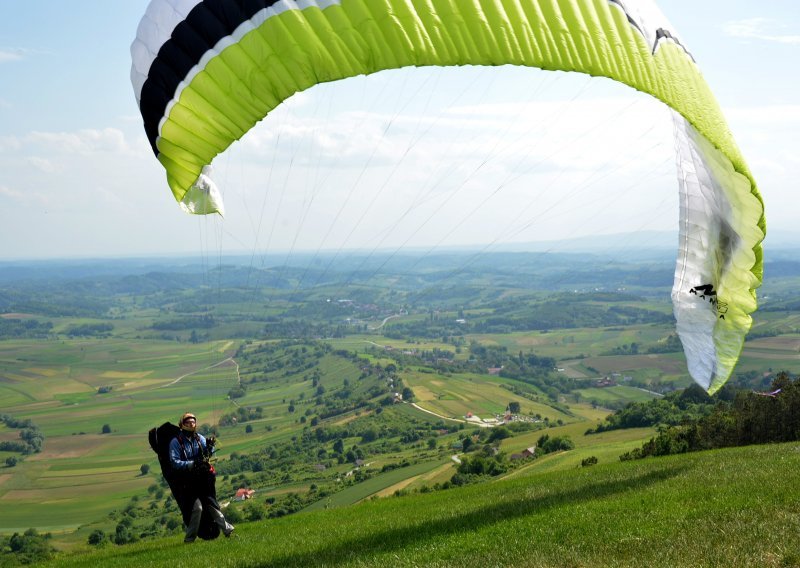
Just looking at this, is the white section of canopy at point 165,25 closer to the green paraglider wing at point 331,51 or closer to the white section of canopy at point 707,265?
the green paraglider wing at point 331,51

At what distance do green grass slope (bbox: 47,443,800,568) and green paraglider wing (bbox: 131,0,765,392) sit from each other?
13.6ft

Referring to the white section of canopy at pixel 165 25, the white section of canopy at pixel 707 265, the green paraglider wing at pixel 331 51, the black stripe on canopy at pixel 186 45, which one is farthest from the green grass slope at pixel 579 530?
the white section of canopy at pixel 165 25

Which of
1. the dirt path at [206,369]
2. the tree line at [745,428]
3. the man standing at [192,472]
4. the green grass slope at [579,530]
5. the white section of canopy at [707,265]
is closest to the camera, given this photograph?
the green grass slope at [579,530]

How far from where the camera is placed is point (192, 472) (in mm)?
8453

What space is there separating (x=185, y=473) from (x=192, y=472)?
0.31ft

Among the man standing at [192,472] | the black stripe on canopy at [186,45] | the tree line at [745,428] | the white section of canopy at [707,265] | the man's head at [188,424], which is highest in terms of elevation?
the black stripe on canopy at [186,45]

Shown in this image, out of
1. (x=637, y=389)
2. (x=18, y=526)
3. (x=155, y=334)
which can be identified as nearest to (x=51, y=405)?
(x=18, y=526)

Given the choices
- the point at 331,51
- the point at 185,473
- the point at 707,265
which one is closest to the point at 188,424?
the point at 185,473

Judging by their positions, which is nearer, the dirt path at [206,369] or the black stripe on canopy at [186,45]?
the black stripe on canopy at [186,45]

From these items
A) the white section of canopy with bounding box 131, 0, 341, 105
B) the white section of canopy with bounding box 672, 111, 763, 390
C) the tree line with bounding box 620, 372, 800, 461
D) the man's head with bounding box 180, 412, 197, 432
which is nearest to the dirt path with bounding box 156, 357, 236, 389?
the tree line with bounding box 620, 372, 800, 461

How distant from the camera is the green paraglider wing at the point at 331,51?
668 centimetres

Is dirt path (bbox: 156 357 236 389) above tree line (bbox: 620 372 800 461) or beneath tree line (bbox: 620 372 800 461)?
beneath

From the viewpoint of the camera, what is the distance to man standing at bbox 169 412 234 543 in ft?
27.4

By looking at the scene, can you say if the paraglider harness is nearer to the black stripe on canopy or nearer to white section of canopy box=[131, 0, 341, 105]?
the black stripe on canopy
